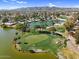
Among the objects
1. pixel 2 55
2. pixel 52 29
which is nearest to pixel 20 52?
pixel 2 55

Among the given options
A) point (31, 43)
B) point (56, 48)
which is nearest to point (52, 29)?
point (31, 43)

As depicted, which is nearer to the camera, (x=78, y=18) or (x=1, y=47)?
(x=1, y=47)

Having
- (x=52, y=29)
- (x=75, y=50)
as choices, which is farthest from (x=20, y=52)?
(x=52, y=29)

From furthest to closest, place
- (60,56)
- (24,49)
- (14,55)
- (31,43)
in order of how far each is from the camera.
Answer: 1. (31,43)
2. (24,49)
3. (14,55)
4. (60,56)

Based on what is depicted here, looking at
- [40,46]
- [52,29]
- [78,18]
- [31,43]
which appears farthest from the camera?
[78,18]

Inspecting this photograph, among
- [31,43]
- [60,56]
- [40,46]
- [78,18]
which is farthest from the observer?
[78,18]

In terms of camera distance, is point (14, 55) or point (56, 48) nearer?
point (14, 55)

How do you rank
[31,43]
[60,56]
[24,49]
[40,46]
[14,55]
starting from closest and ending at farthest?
[60,56] < [14,55] < [24,49] < [40,46] < [31,43]

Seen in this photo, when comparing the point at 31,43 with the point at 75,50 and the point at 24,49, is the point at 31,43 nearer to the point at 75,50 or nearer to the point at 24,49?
the point at 24,49

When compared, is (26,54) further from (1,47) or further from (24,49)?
(1,47)
